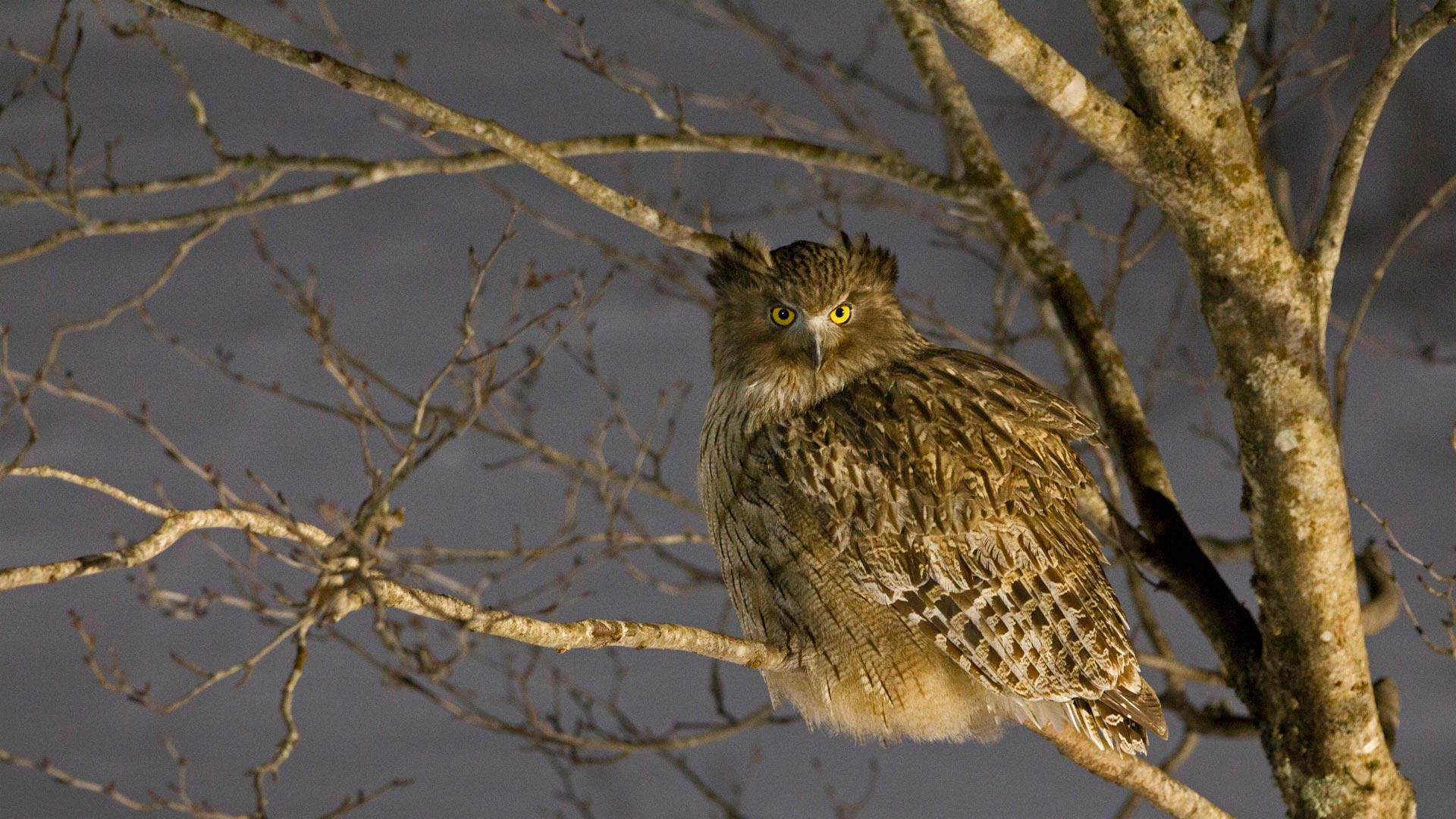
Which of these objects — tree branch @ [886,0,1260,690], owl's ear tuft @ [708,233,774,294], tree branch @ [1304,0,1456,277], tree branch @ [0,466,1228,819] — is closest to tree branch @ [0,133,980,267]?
→ tree branch @ [886,0,1260,690]

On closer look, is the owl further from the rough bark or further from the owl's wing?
→ the rough bark

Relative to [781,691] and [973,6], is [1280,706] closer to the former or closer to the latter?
[781,691]

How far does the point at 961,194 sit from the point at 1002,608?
1.26 meters

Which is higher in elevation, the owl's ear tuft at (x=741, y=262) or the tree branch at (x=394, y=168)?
the tree branch at (x=394, y=168)

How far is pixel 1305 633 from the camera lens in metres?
2.80

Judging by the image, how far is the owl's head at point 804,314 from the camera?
2553mm

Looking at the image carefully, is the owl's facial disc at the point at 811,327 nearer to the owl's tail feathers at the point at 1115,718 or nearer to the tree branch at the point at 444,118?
the tree branch at the point at 444,118

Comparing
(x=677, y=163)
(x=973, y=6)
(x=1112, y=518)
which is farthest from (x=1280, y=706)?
(x=677, y=163)

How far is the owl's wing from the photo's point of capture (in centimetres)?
254

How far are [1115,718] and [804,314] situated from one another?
42.0 inches

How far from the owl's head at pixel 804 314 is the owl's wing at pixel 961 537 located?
Answer: 69 millimetres

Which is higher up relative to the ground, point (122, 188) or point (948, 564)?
point (122, 188)

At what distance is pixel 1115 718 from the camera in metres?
2.62

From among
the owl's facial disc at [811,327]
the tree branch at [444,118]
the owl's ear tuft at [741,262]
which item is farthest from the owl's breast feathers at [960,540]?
the tree branch at [444,118]
